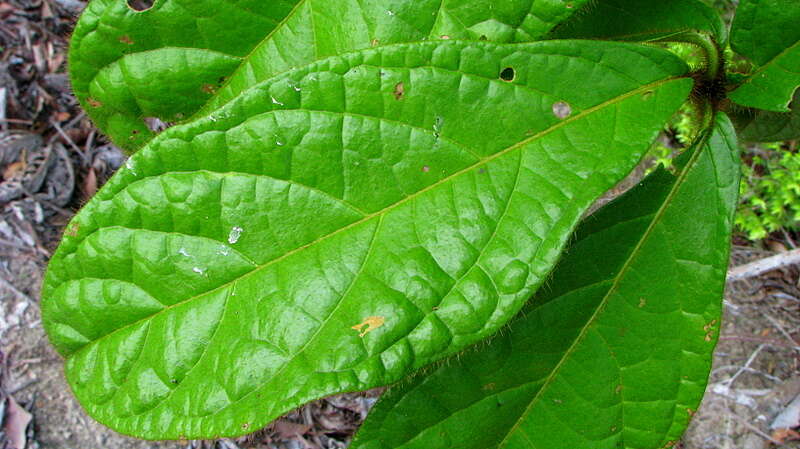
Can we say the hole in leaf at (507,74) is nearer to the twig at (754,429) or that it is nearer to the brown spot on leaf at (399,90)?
the brown spot on leaf at (399,90)

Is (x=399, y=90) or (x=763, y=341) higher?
(x=399, y=90)

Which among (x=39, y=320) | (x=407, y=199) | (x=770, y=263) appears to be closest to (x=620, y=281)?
(x=407, y=199)

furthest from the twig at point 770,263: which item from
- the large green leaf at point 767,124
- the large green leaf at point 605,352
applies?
the large green leaf at point 605,352

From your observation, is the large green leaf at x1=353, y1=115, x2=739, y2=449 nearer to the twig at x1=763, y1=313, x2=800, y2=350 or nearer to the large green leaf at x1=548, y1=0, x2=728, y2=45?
the large green leaf at x1=548, y1=0, x2=728, y2=45

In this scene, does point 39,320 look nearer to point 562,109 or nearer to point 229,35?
point 229,35

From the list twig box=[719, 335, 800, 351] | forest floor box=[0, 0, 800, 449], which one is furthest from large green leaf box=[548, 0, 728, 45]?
twig box=[719, 335, 800, 351]

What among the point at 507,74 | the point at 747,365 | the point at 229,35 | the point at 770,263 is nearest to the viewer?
the point at 507,74
